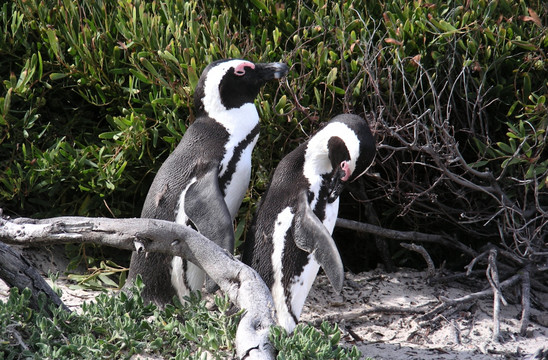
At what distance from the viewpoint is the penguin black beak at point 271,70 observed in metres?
2.84

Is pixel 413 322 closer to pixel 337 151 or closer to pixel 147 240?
pixel 337 151

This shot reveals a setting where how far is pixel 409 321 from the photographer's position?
3.15 metres

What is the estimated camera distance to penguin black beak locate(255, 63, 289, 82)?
2836 mm

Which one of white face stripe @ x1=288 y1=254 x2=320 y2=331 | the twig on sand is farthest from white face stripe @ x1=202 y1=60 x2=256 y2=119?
the twig on sand

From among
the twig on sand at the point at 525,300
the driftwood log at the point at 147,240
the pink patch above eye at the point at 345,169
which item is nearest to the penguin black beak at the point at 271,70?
the pink patch above eye at the point at 345,169

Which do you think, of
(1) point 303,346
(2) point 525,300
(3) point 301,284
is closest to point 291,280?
(3) point 301,284

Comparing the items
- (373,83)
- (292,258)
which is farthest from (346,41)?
(292,258)

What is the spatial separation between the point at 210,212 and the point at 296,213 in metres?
0.31

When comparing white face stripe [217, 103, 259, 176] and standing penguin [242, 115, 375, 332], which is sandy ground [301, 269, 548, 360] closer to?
standing penguin [242, 115, 375, 332]

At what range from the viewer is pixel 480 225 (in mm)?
3605

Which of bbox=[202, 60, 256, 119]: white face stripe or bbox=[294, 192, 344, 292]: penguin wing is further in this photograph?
bbox=[202, 60, 256, 119]: white face stripe

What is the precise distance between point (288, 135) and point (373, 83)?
46 cm

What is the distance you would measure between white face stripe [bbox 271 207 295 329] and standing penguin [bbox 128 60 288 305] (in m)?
0.18

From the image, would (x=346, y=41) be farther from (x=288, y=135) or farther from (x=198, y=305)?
(x=198, y=305)
